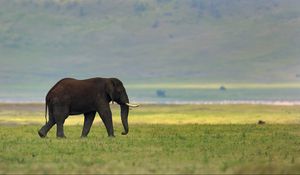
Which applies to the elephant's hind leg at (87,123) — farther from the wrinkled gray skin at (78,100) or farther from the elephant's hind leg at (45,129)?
the elephant's hind leg at (45,129)

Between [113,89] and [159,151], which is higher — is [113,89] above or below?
above

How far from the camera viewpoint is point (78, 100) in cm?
3534

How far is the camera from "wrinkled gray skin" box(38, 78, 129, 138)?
3509 centimetres

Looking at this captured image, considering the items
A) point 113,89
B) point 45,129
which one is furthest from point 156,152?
point 113,89

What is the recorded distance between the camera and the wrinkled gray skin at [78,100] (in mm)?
35094

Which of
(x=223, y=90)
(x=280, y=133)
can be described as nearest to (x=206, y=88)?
(x=223, y=90)

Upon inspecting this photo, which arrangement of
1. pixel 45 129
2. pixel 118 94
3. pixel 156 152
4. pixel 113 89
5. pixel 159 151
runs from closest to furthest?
pixel 156 152, pixel 159 151, pixel 45 129, pixel 113 89, pixel 118 94

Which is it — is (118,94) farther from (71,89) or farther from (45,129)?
(45,129)

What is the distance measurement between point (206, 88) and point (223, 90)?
9193 millimetres

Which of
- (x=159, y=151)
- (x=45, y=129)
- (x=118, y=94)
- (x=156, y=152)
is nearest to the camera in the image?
(x=156, y=152)

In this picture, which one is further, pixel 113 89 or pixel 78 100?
Result: pixel 113 89

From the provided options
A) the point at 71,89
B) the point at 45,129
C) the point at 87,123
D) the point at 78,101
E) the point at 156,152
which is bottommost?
the point at 156,152

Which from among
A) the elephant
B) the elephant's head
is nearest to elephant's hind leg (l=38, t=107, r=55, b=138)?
the elephant

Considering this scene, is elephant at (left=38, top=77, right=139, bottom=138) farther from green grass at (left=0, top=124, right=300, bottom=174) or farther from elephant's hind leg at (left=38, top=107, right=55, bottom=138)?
green grass at (left=0, top=124, right=300, bottom=174)
